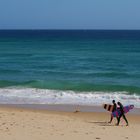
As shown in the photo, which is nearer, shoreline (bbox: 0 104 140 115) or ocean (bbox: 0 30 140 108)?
shoreline (bbox: 0 104 140 115)

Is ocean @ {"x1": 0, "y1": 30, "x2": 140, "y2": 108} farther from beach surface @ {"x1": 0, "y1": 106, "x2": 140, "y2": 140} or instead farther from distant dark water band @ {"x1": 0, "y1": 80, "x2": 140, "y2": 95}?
beach surface @ {"x1": 0, "y1": 106, "x2": 140, "y2": 140}

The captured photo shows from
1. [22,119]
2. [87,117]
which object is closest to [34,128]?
[22,119]

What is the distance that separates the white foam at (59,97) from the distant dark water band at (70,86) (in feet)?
4.56

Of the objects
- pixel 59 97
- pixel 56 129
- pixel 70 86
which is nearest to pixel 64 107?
pixel 59 97

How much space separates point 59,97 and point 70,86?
4.73m

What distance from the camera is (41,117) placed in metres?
18.5

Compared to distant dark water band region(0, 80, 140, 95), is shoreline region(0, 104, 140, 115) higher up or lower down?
lower down

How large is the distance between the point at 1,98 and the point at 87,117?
24.3 feet

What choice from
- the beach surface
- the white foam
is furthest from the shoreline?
the beach surface

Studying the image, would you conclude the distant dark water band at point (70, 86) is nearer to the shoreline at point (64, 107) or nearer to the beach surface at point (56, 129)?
the shoreline at point (64, 107)

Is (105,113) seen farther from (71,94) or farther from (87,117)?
(71,94)

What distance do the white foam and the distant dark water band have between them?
139 centimetres

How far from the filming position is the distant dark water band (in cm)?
2979

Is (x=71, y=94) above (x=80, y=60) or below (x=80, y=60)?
below
